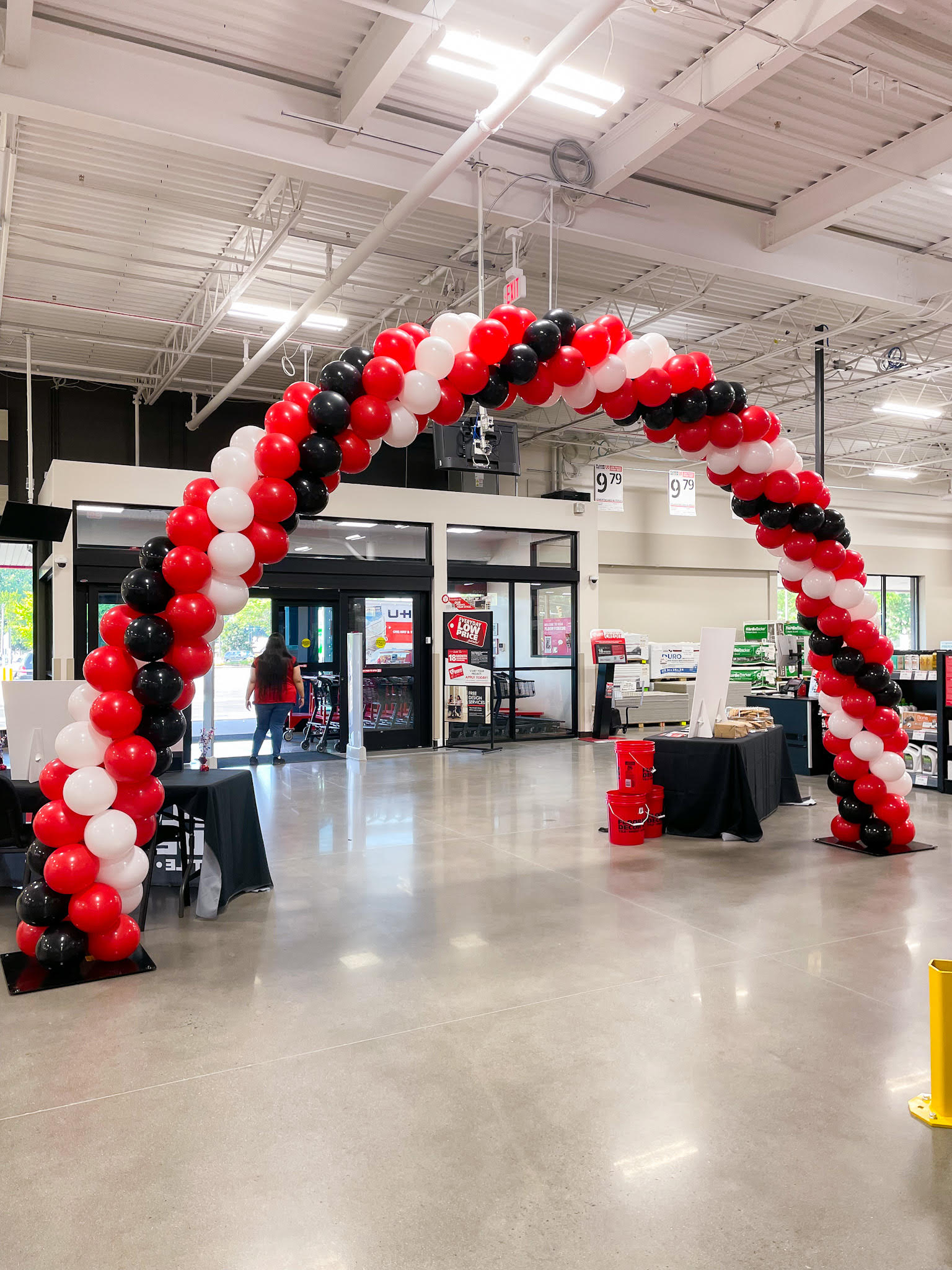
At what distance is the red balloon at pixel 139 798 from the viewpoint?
419 centimetres

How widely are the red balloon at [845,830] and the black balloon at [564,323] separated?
154 inches

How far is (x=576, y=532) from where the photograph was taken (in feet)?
45.9

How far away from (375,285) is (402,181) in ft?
10.8

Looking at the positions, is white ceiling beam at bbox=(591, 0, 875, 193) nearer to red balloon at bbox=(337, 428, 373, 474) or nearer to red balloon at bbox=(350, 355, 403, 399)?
Result: red balloon at bbox=(350, 355, 403, 399)

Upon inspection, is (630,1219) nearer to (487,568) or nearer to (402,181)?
(402,181)

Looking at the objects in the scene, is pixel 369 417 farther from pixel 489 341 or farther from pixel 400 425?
pixel 489 341

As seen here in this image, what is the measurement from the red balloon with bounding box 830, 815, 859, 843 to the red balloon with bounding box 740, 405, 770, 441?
2850mm

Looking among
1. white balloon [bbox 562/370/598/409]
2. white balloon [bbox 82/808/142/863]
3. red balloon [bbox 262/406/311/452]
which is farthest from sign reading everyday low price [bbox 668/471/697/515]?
white balloon [bbox 82/808/142/863]

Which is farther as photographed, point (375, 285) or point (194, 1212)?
point (375, 285)

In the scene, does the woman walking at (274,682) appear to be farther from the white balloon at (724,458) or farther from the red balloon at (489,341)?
the red balloon at (489,341)

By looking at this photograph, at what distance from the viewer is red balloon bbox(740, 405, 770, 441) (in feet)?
17.7

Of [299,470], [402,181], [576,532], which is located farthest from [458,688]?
[299,470]

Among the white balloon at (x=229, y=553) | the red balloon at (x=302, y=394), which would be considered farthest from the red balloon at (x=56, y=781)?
the red balloon at (x=302, y=394)

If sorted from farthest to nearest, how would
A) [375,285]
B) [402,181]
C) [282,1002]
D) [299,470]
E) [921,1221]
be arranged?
[375,285] < [402,181] < [299,470] < [282,1002] < [921,1221]
